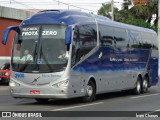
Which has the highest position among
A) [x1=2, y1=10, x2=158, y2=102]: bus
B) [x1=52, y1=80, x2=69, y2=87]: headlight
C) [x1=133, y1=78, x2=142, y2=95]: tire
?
[x1=2, y1=10, x2=158, y2=102]: bus

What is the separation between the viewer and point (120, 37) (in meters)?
21.7

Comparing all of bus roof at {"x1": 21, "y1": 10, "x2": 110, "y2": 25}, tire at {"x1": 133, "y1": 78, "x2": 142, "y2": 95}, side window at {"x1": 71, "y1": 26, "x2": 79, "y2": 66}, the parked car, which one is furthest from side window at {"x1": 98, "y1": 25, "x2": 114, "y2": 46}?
the parked car

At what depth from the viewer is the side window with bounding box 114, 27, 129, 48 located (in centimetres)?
2119

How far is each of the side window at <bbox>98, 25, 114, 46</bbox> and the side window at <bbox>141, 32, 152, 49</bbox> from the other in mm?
4415

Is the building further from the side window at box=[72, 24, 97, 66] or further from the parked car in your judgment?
the side window at box=[72, 24, 97, 66]

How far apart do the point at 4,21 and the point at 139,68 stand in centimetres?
1544

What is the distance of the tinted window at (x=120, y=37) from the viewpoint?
21195mm

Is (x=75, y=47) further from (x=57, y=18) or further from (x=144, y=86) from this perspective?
(x=144, y=86)

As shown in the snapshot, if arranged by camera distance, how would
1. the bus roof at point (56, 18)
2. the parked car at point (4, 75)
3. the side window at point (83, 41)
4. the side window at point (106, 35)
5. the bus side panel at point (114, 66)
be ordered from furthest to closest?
the parked car at point (4, 75) → the side window at point (106, 35) → the bus side panel at point (114, 66) → the bus roof at point (56, 18) → the side window at point (83, 41)

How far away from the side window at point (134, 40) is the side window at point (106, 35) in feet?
7.77

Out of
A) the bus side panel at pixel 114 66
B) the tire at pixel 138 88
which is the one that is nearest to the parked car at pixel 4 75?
the tire at pixel 138 88

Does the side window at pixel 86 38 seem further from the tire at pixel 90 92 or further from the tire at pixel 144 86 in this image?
the tire at pixel 144 86

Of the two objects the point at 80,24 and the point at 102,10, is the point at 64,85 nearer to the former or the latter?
the point at 80,24

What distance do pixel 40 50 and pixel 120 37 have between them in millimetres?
5643
